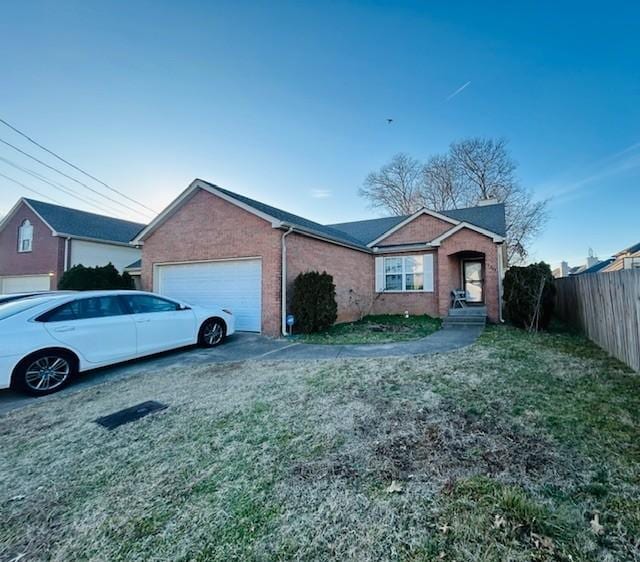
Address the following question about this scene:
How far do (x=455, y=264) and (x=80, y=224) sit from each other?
21.2 m

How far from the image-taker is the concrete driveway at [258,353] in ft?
20.1

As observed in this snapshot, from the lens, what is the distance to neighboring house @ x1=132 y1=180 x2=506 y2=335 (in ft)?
31.4

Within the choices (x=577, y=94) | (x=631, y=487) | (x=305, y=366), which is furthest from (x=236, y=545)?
(x=577, y=94)

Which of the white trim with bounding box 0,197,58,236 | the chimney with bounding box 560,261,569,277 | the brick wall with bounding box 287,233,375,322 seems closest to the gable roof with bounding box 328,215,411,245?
the brick wall with bounding box 287,233,375,322

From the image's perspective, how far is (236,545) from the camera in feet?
6.38

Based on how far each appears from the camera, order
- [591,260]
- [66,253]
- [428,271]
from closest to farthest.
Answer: [428,271], [66,253], [591,260]

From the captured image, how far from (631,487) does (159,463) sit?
12.8 feet

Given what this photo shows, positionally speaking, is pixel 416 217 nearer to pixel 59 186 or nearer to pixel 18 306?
pixel 18 306

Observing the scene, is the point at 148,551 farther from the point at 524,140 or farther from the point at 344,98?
the point at 524,140

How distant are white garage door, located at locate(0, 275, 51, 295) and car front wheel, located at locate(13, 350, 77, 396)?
15.5 meters

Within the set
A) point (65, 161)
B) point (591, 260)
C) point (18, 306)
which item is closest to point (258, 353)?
A: point (18, 306)

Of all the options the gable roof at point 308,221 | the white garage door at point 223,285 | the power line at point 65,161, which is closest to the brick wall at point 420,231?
the gable roof at point 308,221

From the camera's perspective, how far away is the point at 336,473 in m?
2.63

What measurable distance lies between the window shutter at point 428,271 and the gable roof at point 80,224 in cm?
1733
